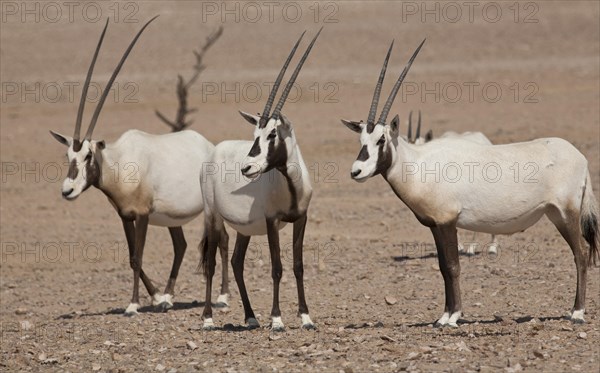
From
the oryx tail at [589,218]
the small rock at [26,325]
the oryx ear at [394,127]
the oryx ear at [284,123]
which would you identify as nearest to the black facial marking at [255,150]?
the oryx ear at [284,123]

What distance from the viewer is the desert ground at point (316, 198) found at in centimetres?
988

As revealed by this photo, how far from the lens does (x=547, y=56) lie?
41844 millimetres

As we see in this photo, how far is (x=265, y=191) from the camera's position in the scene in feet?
35.6

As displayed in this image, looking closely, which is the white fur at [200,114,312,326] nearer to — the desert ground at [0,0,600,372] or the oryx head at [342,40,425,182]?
the oryx head at [342,40,425,182]

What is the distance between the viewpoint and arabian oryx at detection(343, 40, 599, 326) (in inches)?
406

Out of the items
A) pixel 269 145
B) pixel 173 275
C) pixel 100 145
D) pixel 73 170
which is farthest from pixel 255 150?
pixel 173 275

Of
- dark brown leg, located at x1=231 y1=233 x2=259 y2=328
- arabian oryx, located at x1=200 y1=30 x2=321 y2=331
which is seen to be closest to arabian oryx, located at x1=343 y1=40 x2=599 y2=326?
arabian oryx, located at x1=200 y1=30 x2=321 y2=331

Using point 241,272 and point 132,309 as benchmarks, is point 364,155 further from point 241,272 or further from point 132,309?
point 132,309

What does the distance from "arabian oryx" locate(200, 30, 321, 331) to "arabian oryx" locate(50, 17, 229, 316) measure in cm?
164

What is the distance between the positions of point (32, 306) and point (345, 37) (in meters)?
32.1

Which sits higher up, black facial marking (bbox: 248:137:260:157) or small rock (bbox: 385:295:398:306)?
black facial marking (bbox: 248:137:260:157)

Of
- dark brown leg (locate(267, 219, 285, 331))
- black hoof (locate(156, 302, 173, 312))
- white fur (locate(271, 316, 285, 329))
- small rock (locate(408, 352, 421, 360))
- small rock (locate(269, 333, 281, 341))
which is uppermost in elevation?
dark brown leg (locate(267, 219, 285, 331))

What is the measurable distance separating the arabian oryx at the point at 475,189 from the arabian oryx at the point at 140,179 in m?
3.18

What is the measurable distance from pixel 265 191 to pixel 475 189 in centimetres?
182
